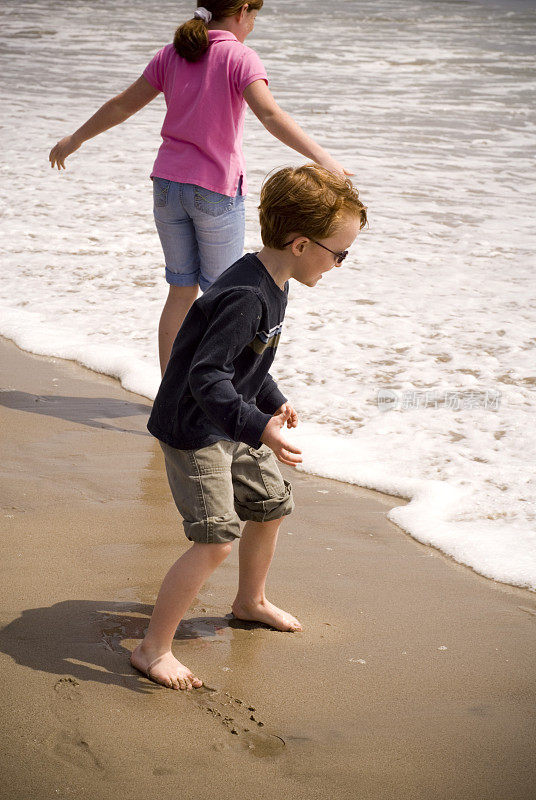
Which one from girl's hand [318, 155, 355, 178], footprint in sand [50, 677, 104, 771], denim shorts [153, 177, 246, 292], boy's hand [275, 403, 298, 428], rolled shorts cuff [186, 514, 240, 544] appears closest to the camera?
footprint in sand [50, 677, 104, 771]

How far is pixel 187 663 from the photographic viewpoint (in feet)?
7.72

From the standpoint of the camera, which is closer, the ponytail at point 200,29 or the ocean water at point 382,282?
the ponytail at point 200,29

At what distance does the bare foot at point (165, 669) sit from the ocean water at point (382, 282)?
1.25 metres

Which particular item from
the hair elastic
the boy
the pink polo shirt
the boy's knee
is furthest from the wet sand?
the hair elastic

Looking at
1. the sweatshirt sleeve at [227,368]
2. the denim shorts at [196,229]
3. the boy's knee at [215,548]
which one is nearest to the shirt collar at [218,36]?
the denim shorts at [196,229]

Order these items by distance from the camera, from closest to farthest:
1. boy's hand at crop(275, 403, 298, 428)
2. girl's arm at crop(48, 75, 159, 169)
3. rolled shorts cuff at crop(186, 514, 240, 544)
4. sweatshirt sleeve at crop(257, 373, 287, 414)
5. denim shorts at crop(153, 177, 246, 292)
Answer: rolled shorts cuff at crop(186, 514, 240, 544), boy's hand at crop(275, 403, 298, 428), sweatshirt sleeve at crop(257, 373, 287, 414), denim shorts at crop(153, 177, 246, 292), girl's arm at crop(48, 75, 159, 169)

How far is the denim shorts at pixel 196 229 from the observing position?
364 cm

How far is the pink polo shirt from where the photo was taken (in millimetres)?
3502

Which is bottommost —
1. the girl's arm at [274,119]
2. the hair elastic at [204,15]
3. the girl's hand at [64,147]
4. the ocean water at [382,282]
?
the ocean water at [382,282]

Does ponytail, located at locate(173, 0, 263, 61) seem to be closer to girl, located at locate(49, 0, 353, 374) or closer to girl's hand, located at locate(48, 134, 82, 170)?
girl, located at locate(49, 0, 353, 374)

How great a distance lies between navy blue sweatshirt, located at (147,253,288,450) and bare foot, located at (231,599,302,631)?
607mm

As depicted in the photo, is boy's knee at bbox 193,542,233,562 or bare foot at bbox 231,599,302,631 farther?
bare foot at bbox 231,599,302,631

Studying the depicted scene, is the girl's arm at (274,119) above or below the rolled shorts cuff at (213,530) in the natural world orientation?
above

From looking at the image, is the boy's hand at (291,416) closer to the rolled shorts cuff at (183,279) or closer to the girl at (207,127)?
the girl at (207,127)
